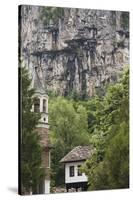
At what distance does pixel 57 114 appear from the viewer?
25.3ft

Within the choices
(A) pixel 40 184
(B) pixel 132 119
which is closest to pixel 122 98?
(B) pixel 132 119

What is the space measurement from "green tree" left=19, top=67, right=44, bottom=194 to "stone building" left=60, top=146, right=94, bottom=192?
344mm

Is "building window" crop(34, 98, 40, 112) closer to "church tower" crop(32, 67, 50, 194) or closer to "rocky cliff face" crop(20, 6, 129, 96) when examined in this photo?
"church tower" crop(32, 67, 50, 194)

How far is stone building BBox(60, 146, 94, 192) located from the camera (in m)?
7.80

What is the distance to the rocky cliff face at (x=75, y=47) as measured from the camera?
24.8 ft

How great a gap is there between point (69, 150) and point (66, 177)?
28cm

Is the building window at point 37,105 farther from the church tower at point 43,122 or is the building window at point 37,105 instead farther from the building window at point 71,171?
the building window at point 71,171

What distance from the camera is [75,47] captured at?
7828mm

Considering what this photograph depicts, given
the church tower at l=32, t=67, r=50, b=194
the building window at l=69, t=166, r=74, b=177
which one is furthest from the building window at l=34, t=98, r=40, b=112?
the building window at l=69, t=166, r=74, b=177

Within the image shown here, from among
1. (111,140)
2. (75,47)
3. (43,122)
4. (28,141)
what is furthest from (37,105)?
(111,140)

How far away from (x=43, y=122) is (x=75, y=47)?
0.85 m

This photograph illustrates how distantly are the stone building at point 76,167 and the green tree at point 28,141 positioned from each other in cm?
34

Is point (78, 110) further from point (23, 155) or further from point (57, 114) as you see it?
point (23, 155)

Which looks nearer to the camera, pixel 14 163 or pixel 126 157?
pixel 14 163
